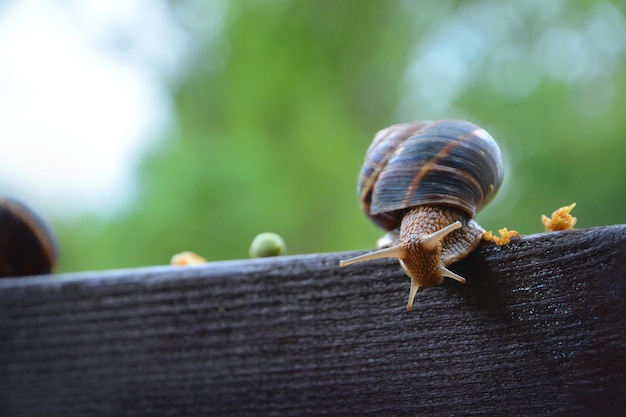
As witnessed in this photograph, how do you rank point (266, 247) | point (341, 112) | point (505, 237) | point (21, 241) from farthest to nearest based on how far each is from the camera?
point (341, 112) < point (21, 241) < point (266, 247) < point (505, 237)

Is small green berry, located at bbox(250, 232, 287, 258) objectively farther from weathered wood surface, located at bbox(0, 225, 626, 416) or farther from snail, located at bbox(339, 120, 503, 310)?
snail, located at bbox(339, 120, 503, 310)

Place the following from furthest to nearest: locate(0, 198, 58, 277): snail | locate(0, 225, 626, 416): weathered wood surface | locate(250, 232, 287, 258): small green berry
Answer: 1. locate(0, 198, 58, 277): snail
2. locate(250, 232, 287, 258): small green berry
3. locate(0, 225, 626, 416): weathered wood surface

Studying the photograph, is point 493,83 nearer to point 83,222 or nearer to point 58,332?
point 83,222

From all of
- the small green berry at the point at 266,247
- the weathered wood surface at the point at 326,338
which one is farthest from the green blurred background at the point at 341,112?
the weathered wood surface at the point at 326,338

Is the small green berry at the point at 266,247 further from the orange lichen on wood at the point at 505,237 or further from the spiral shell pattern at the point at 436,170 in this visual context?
the orange lichen on wood at the point at 505,237

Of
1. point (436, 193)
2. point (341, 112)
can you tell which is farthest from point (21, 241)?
point (341, 112)

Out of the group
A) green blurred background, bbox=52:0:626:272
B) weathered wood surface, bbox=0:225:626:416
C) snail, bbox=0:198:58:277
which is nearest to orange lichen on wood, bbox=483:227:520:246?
weathered wood surface, bbox=0:225:626:416

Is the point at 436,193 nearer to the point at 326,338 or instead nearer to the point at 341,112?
the point at 326,338
